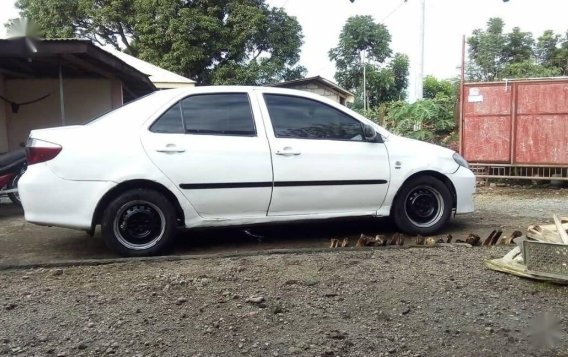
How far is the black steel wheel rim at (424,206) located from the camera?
5.82 m

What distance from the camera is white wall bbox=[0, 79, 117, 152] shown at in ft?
36.6

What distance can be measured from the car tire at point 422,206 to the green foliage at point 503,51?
22855 millimetres

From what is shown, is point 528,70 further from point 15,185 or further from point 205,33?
point 15,185

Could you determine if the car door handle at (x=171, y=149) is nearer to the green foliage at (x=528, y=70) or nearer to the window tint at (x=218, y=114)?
the window tint at (x=218, y=114)

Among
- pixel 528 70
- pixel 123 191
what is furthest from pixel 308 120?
pixel 528 70

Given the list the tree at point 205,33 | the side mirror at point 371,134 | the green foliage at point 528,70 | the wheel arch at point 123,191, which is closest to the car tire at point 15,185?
the wheel arch at point 123,191

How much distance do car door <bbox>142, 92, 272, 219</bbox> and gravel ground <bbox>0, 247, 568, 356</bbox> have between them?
0.73 metres

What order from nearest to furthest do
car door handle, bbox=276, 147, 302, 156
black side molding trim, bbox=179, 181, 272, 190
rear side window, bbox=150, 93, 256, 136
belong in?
1. black side molding trim, bbox=179, 181, 272, 190
2. rear side window, bbox=150, 93, 256, 136
3. car door handle, bbox=276, 147, 302, 156

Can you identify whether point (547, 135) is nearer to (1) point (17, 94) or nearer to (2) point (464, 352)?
(2) point (464, 352)

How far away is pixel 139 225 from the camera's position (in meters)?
5.00

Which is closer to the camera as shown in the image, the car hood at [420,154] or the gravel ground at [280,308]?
the gravel ground at [280,308]

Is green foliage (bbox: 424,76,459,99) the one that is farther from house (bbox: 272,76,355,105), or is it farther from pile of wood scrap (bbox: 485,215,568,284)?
pile of wood scrap (bbox: 485,215,568,284)

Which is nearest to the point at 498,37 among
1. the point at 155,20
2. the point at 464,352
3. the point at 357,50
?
the point at 357,50

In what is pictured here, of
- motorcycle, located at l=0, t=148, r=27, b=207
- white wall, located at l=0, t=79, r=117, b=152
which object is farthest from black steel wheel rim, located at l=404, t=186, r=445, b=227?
white wall, located at l=0, t=79, r=117, b=152
